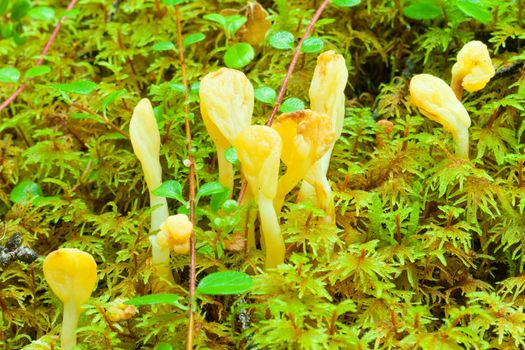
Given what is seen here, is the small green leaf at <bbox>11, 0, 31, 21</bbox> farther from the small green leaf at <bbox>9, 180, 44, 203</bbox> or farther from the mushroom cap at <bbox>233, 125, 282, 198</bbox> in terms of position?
the mushroom cap at <bbox>233, 125, 282, 198</bbox>

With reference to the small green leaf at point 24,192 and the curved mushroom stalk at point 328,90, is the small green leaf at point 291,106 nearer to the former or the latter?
the curved mushroom stalk at point 328,90

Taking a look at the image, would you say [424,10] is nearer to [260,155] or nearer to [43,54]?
[260,155]

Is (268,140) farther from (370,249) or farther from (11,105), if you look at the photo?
(11,105)

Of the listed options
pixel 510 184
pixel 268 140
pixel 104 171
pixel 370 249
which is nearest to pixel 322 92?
pixel 268 140

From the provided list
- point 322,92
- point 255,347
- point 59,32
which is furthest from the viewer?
point 59,32

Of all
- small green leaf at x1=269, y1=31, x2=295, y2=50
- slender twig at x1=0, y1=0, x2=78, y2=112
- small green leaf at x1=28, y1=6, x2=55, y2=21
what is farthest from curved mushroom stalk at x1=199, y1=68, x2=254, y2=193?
small green leaf at x1=28, y1=6, x2=55, y2=21

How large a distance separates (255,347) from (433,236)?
1.70 ft

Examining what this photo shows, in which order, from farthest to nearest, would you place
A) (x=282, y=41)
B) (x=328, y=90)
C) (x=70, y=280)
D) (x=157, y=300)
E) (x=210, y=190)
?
(x=282, y=41) → (x=328, y=90) → (x=210, y=190) → (x=70, y=280) → (x=157, y=300)

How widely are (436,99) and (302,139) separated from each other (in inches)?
16.1

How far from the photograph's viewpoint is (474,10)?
189 centimetres

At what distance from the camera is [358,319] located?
147 centimetres

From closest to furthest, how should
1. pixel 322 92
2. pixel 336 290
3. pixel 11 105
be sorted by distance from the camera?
1. pixel 336 290
2. pixel 322 92
3. pixel 11 105

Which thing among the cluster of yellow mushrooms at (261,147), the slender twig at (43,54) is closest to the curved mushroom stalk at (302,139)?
the cluster of yellow mushrooms at (261,147)

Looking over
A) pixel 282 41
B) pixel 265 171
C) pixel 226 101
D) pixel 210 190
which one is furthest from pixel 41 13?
pixel 265 171
